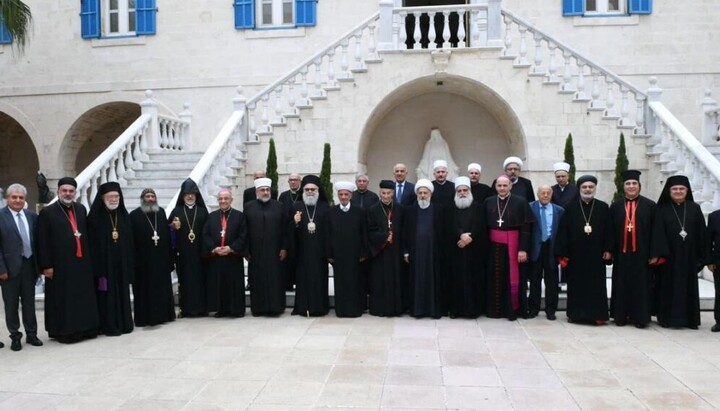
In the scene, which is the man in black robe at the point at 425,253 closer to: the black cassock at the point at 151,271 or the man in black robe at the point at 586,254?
the man in black robe at the point at 586,254

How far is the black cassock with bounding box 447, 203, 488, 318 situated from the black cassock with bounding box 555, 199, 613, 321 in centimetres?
95

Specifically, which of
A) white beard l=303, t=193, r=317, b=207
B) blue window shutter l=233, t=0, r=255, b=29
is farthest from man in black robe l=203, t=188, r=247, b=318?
blue window shutter l=233, t=0, r=255, b=29

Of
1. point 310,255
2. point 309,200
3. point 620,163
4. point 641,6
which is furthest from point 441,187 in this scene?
point 641,6

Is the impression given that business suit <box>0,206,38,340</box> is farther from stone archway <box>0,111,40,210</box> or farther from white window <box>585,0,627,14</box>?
stone archway <box>0,111,40,210</box>

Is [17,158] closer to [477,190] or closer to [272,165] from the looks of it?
[272,165]

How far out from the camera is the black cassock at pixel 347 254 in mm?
7301

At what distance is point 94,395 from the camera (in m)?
4.54

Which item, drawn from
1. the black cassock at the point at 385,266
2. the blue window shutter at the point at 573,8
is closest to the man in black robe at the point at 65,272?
the black cassock at the point at 385,266

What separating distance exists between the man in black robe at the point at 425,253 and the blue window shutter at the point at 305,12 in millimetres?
8486

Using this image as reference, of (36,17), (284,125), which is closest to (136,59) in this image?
(36,17)

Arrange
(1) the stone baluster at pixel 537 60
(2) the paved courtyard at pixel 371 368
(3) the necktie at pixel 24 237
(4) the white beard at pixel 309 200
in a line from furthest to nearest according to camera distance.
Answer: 1. (1) the stone baluster at pixel 537 60
2. (4) the white beard at pixel 309 200
3. (3) the necktie at pixel 24 237
4. (2) the paved courtyard at pixel 371 368

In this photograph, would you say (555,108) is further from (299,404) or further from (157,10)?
(157,10)

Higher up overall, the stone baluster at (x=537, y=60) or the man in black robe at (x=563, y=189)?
the stone baluster at (x=537, y=60)

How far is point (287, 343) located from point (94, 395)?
1.99 metres
